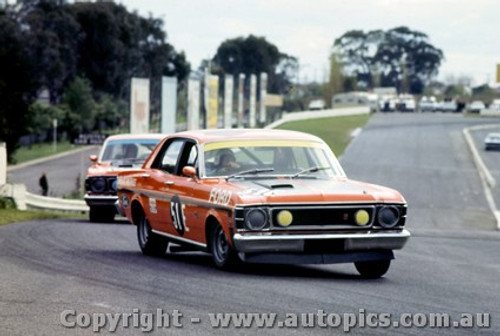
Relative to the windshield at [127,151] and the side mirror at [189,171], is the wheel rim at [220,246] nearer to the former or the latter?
the side mirror at [189,171]

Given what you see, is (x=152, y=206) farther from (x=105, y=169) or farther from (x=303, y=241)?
(x=105, y=169)

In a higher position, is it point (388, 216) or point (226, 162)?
point (226, 162)

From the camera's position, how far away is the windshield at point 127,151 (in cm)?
2323

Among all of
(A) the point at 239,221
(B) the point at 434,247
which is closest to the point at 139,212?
(A) the point at 239,221

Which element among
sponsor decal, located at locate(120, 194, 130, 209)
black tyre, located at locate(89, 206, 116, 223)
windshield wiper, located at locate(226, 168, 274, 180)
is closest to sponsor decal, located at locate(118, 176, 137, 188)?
sponsor decal, located at locate(120, 194, 130, 209)

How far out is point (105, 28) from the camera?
394 ft

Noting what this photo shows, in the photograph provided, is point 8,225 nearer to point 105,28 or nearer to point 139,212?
point 139,212

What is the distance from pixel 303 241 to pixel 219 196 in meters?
1.04

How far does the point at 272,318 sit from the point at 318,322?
0.35 m

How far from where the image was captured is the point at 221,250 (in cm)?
1209

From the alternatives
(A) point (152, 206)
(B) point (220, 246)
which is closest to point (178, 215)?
(A) point (152, 206)

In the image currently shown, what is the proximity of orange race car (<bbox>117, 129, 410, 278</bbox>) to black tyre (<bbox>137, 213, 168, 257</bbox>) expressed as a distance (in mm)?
14

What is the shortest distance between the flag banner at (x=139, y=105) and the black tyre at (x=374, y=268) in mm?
39154

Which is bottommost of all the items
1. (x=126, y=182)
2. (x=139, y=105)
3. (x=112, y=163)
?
(x=139, y=105)
